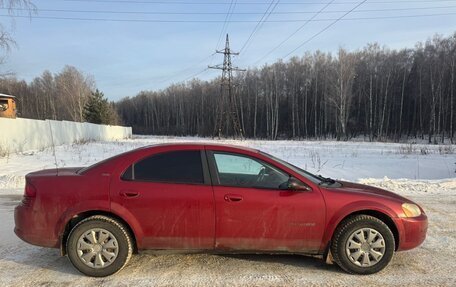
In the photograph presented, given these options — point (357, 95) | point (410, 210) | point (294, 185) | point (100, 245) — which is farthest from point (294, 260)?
point (357, 95)

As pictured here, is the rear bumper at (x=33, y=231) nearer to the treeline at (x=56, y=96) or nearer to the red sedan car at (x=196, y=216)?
the red sedan car at (x=196, y=216)

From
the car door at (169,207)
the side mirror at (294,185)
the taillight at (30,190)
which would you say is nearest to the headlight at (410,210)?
the side mirror at (294,185)

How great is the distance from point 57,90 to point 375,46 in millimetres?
70152

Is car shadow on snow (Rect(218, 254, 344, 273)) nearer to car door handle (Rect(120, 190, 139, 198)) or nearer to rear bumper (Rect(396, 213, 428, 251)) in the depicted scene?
rear bumper (Rect(396, 213, 428, 251))

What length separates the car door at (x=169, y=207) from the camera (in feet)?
15.4

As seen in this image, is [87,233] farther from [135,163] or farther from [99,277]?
[135,163]

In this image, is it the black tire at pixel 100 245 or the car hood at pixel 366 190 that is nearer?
the black tire at pixel 100 245

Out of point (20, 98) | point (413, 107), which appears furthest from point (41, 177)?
point (20, 98)

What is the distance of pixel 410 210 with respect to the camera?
496 cm

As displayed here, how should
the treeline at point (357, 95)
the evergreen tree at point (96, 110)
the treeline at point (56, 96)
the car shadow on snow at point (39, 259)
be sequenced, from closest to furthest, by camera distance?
the car shadow on snow at point (39, 259)
the treeline at point (357, 95)
the evergreen tree at point (96, 110)
the treeline at point (56, 96)

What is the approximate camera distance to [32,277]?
4.65m

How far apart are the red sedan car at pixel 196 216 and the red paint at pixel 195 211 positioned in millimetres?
12

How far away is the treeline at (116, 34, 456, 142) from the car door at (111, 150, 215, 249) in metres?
56.2

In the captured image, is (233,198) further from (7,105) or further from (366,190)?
(7,105)
